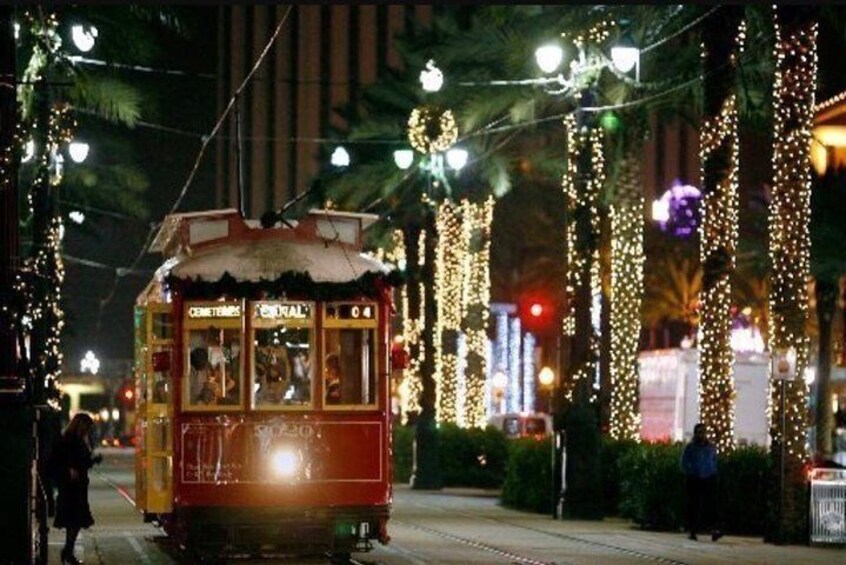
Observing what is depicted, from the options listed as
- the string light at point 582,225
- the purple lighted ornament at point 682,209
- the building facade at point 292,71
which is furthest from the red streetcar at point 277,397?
the building facade at point 292,71

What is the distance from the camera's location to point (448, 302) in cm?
5609

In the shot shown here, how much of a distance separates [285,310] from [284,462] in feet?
5.32

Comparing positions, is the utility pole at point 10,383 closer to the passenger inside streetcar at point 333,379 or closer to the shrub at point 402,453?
the passenger inside streetcar at point 333,379

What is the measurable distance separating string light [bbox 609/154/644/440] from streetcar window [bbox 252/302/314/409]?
1817cm

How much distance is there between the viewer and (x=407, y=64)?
5475 centimetres

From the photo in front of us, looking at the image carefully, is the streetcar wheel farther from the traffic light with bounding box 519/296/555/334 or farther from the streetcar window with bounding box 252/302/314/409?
the traffic light with bounding box 519/296/555/334

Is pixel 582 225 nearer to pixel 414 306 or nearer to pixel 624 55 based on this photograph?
pixel 624 55

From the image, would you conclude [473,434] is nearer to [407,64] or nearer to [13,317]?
[407,64]

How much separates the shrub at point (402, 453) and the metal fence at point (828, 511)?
24880mm

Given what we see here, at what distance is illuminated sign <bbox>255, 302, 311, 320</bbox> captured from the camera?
23.6 m

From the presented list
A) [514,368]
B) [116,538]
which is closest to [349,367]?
[116,538]

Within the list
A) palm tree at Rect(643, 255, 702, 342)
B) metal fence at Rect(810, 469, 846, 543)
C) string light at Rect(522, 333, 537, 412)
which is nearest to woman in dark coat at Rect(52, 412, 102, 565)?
metal fence at Rect(810, 469, 846, 543)

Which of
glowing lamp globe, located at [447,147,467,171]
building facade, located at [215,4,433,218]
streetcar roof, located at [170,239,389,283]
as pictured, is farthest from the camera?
building facade, located at [215,4,433,218]

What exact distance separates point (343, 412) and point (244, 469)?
123 cm
